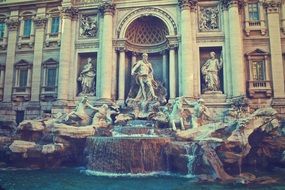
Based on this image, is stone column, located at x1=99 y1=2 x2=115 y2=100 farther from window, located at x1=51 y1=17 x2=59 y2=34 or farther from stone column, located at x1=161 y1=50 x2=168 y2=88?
window, located at x1=51 y1=17 x2=59 y2=34

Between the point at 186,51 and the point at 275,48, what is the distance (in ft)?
19.7

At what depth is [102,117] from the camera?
60.3 feet

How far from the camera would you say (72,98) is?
72.4ft

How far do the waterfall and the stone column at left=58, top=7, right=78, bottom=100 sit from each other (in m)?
11.1

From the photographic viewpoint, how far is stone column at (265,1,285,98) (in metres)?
20.0

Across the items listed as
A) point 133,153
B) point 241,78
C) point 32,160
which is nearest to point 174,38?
point 241,78

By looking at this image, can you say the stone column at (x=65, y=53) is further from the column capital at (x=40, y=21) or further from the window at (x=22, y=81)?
the window at (x=22, y=81)

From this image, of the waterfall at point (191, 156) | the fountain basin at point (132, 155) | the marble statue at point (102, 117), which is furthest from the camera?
the marble statue at point (102, 117)

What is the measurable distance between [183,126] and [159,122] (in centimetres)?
156

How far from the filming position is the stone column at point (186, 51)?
20.0m

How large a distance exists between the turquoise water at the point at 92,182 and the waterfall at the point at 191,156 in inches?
31.6

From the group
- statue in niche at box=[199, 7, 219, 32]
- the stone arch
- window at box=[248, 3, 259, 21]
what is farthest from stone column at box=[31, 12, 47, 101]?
window at box=[248, 3, 259, 21]

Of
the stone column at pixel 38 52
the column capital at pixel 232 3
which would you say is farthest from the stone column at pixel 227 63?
the stone column at pixel 38 52

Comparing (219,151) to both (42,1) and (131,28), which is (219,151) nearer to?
(131,28)
